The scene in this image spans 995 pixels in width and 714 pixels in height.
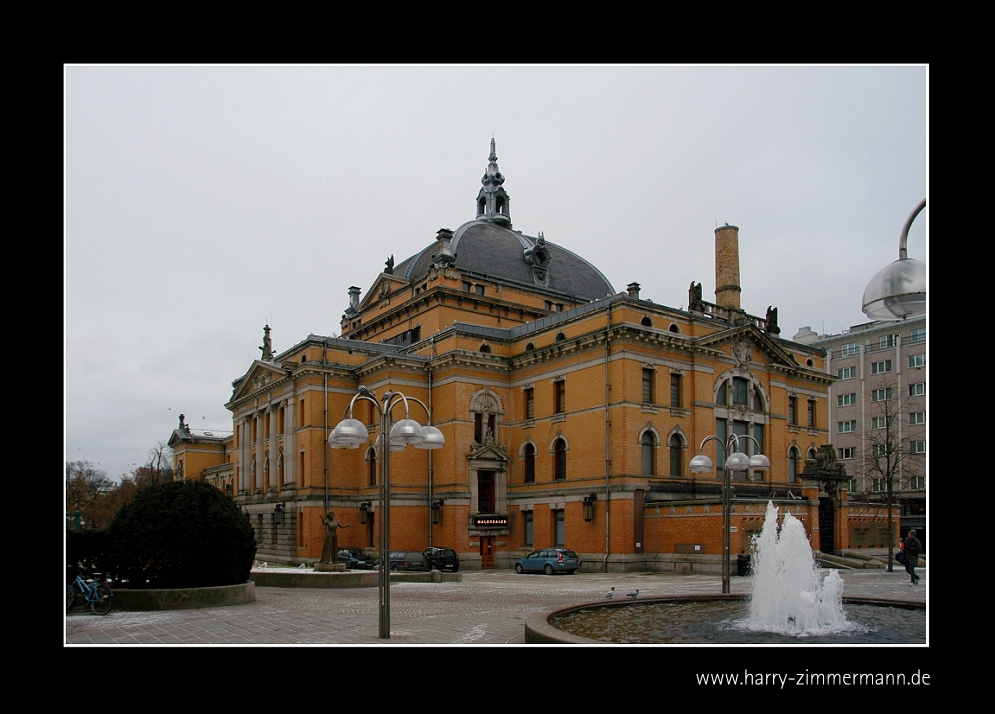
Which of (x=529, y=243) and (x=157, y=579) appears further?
(x=529, y=243)

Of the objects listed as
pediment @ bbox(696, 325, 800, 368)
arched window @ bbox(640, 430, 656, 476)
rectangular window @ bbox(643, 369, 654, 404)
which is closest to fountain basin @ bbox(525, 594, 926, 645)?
arched window @ bbox(640, 430, 656, 476)

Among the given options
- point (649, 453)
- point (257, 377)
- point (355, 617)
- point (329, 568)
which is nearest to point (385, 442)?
point (355, 617)

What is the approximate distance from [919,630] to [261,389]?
50.5 metres

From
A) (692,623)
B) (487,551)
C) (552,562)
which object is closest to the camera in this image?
(692,623)

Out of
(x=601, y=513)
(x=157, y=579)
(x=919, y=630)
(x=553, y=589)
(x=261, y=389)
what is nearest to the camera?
(x=919, y=630)

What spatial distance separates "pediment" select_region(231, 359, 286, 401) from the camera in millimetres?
57750

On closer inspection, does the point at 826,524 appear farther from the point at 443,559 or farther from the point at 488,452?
the point at 443,559

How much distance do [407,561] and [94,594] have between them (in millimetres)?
21078

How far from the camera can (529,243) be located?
66375 millimetres

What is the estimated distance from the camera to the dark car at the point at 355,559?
1761 inches

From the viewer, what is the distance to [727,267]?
5378cm
